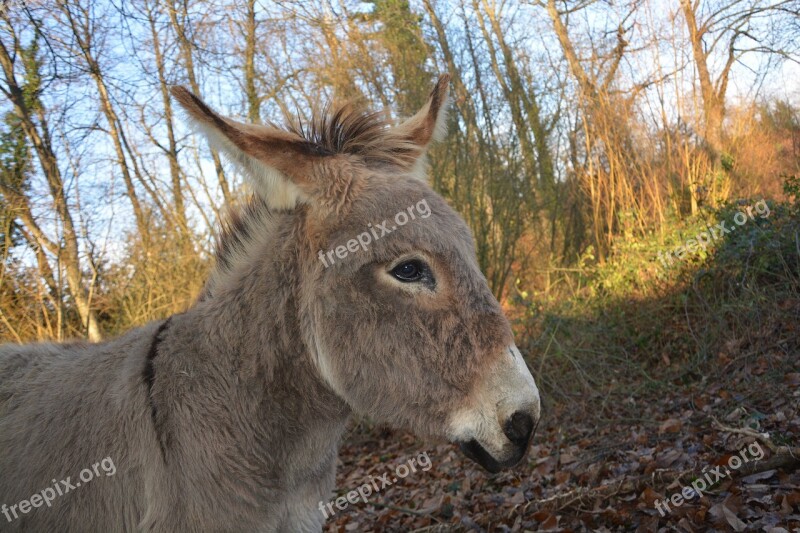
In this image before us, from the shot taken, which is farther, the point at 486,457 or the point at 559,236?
the point at 559,236

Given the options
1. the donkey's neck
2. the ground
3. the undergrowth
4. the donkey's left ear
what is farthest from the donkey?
the undergrowth

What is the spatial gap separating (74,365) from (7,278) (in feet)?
13.5

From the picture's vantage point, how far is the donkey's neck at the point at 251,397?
2125 millimetres

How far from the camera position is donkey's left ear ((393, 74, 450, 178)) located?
9.62ft

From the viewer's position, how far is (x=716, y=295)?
23.7 ft

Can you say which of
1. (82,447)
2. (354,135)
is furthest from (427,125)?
(82,447)

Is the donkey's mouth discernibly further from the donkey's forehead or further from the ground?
the ground

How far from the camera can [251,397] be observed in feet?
7.31

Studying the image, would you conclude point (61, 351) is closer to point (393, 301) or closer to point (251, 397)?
point (251, 397)

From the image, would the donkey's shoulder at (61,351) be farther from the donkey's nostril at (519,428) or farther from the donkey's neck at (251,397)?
the donkey's nostril at (519,428)

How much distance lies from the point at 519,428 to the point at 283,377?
3.02 ft

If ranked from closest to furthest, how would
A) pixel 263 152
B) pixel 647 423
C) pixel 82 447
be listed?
pixel 82 447, pixel 263 152, pixel 647 423

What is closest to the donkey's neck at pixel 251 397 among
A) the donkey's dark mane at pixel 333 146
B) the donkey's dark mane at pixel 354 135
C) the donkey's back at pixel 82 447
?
the donkey's back at pixel 82 447

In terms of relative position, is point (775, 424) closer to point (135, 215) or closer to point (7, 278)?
point (7, 278)
